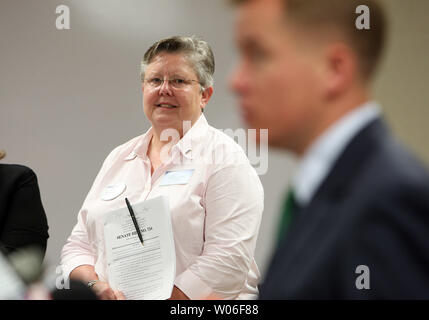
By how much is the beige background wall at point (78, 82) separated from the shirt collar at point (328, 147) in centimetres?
140

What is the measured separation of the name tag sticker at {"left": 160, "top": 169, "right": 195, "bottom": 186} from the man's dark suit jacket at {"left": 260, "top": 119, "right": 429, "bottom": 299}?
115cm

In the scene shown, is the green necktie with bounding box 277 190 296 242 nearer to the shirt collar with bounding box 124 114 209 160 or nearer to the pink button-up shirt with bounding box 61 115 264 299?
the pink button-up shirt with bounding box 61 115 264 299

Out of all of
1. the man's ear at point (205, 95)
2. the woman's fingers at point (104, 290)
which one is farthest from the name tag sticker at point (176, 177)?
the woman's fingers at point (104, 290)

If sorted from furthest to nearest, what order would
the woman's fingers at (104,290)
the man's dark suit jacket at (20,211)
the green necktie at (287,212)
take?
the man's dark suit jacket at (20,211) → the woman's fingers at (104,290) → the green necktie at (287,212)

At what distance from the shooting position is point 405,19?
2150 mm

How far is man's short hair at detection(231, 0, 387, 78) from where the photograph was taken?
811mm

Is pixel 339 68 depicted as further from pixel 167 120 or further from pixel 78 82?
pixel 78 82

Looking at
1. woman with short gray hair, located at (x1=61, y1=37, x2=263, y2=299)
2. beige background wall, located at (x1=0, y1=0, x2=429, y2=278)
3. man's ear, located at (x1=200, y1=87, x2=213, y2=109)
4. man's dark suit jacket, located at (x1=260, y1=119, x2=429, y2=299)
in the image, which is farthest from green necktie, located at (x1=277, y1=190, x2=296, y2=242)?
beige background wall, located at (x1=0, y1=0, x2=429, y2=278)

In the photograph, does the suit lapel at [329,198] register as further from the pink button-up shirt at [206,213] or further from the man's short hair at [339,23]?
the pink button-up shirt at [206,213]

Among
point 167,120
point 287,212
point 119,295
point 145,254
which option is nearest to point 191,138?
point 167,120

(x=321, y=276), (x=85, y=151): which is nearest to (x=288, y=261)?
(x=321, y=276)

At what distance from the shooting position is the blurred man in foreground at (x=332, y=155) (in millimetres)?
661

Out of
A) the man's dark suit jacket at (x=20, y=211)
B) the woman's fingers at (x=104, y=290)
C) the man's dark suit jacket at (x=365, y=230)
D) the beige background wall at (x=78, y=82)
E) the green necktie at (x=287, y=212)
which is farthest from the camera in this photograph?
the beige background wall at (x=78, y=82)
